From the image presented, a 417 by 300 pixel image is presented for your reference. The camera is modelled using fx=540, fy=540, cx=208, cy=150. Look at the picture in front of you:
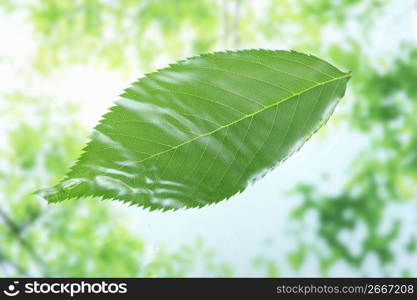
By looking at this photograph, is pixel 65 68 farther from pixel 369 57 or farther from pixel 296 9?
pixel 369 57

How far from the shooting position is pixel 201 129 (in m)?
0.08

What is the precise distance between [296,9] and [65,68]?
1124 millimetres

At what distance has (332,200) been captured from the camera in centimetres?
238

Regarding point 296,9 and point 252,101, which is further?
point 296,9

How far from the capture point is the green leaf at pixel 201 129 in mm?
75

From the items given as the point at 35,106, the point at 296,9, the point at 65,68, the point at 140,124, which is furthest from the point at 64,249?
the point at 140,124

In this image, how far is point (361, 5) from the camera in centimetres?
248

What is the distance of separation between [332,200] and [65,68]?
133 cm

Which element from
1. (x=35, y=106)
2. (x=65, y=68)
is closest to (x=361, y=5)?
(x=65, y=68)

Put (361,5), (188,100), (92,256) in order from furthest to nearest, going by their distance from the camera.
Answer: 1. (361,5)
2. (92,256)
3. (188,100)

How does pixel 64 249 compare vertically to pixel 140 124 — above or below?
above

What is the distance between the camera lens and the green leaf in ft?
0.25

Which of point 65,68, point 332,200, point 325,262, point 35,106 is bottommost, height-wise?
point 325,262

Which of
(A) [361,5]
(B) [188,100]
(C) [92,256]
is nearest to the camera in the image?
(B) [188,100]
